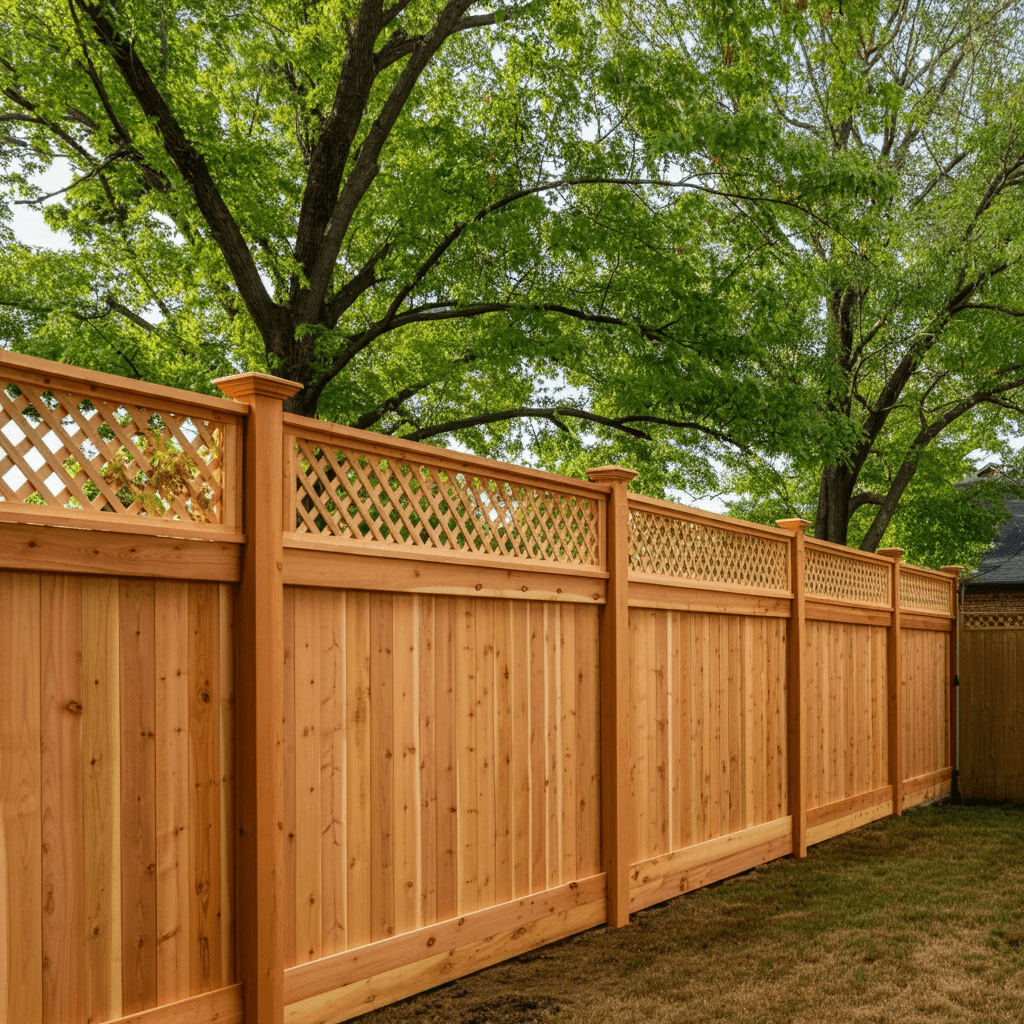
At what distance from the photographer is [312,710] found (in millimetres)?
3338

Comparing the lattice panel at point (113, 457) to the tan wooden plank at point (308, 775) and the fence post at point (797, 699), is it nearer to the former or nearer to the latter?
the tan wooden plank at point (308, 775)

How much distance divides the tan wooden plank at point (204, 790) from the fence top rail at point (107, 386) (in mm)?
527

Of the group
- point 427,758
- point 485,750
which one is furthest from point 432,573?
point 485,750

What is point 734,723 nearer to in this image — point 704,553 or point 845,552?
point 704,553

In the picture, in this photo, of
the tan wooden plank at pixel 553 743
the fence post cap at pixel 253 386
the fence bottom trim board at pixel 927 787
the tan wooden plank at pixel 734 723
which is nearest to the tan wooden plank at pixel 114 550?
the fence post cap at pixel 253 386

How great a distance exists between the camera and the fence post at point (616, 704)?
4832 mm

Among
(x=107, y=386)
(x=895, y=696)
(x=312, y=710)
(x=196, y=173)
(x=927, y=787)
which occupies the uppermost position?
(x=196, y=173)

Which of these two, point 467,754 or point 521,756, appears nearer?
point 467,754

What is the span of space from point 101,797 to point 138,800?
0.12 meters

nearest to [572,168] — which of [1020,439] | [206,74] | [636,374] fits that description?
[636,374]

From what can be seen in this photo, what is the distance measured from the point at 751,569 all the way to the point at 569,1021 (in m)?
3.41

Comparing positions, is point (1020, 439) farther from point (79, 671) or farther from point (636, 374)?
point (79, 671)

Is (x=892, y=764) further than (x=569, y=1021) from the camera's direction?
Yes

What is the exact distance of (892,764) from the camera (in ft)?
28.2
